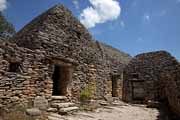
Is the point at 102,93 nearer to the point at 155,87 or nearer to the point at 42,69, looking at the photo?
the point at 42,69

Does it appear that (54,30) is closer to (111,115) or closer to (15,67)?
(15,67)

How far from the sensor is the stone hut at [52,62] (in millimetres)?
6574

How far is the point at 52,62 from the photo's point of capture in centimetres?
797

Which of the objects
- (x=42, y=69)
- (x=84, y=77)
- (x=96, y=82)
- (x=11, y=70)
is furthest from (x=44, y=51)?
(x=96, y=82)

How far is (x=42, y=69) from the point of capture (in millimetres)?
7562

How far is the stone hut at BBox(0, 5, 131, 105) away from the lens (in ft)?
21.6

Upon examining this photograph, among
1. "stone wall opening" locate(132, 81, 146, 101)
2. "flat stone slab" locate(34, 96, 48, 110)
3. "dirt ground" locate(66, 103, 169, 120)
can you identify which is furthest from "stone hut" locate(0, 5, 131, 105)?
"stone wall opening" locate(132, 81, 146, 101)

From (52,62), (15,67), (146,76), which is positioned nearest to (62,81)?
(52,62)

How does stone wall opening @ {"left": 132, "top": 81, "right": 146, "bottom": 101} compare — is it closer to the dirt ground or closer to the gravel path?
the dirt ground

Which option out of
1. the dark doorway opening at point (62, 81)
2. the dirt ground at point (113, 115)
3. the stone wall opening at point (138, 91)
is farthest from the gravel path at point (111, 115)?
the stone wall opening at point (138, 91)

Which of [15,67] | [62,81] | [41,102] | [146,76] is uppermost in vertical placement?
[146,76]

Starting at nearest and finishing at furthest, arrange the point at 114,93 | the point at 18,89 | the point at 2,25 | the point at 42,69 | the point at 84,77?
the point at 18,89
the point at 42,69
the point at 84,77
the point at 114,93
the point at 2,25

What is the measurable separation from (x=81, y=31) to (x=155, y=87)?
828cm

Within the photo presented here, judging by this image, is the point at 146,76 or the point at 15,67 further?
the point at 146,76
